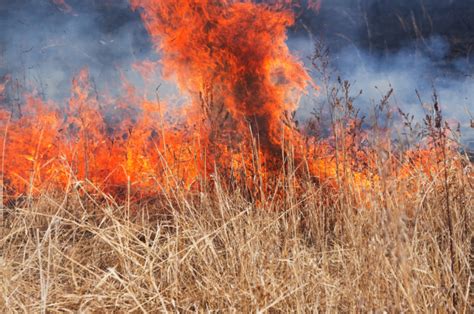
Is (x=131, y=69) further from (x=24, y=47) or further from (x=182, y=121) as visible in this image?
(x=24, y=47)

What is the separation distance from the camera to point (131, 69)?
5578 millimetres

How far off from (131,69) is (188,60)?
1.38 metres

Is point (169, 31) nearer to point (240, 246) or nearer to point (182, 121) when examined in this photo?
point (182, 121)

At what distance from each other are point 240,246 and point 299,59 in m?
2.91

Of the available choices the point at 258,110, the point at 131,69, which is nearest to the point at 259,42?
the point at 258,110

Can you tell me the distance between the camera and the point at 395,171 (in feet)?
7.81

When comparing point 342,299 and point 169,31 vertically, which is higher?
point 169,31

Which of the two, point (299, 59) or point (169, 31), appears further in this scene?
point (169, 31)

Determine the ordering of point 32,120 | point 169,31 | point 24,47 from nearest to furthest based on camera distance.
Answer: point 169,31, point 32,120, point 24,47

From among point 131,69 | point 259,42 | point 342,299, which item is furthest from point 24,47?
point 342,299

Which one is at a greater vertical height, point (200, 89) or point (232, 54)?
point (232, 54)

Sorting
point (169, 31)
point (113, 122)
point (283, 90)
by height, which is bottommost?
point (113, 122)

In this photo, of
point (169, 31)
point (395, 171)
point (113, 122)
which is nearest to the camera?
point (395, 171)

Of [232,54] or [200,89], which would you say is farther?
[232,54]
